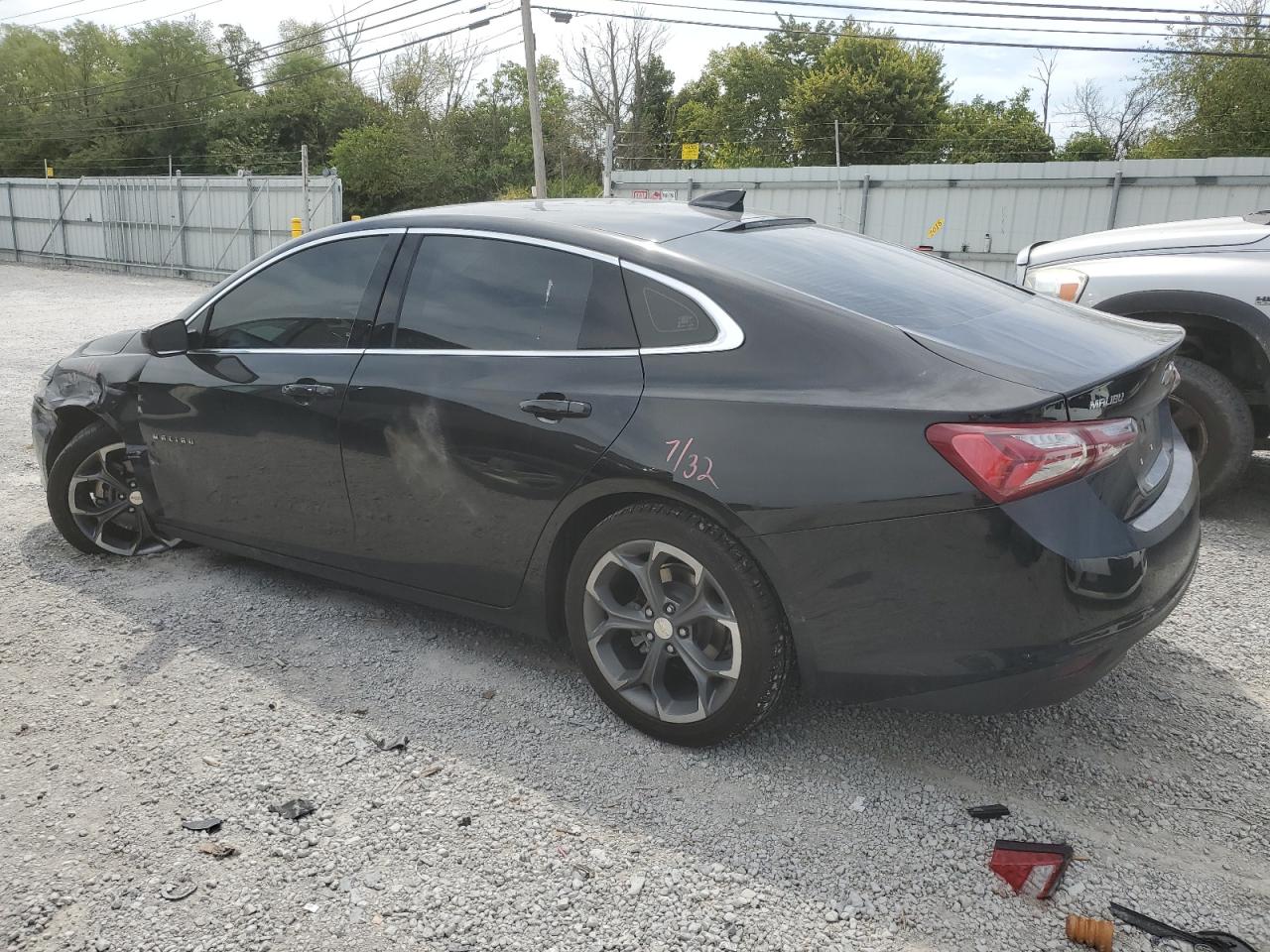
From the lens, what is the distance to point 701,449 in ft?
9.09

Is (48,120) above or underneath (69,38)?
underneath

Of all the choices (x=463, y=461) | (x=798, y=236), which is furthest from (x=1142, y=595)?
(x=463, y=461)

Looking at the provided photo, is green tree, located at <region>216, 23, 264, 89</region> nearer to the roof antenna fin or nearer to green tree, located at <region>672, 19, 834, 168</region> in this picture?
green tree, located at <region>672, 19, 834, 168</region>

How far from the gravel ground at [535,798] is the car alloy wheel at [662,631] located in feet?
0.60

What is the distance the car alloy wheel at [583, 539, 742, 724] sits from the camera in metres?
2.87

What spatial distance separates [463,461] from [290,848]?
127 centimetres

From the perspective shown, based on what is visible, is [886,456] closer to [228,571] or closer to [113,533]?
[228,571]

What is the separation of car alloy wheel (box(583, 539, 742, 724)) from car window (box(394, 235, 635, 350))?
689 mm

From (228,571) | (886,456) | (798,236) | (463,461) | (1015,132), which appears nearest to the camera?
(886,456)

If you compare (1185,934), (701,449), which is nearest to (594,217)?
(701,449)

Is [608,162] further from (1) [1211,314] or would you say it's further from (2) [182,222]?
(1) [1211,314]

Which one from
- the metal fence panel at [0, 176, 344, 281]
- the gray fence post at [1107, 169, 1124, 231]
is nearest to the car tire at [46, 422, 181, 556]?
the gray fence post at [1107, 169, 1124, 231]

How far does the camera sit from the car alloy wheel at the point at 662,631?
287 cm

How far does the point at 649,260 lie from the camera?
120 inches
